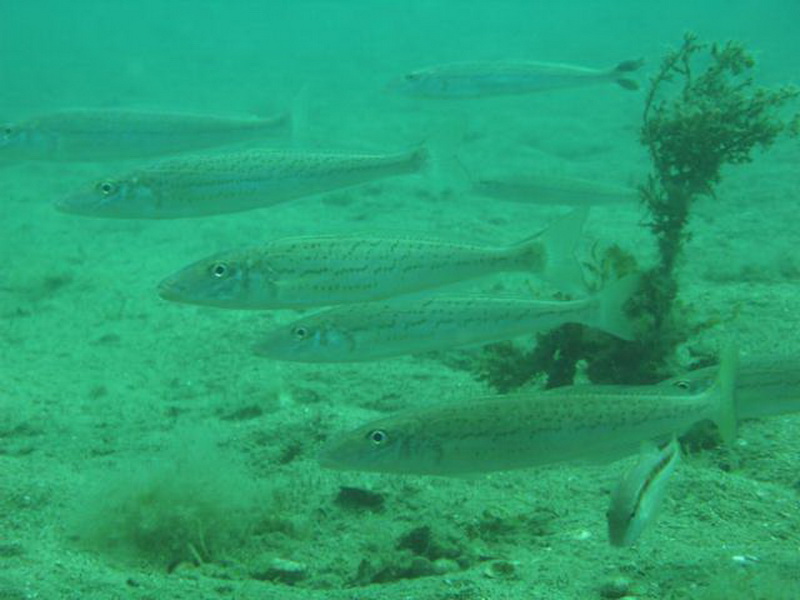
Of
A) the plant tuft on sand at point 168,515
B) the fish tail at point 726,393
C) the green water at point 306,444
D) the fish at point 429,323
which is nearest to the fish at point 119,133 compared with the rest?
the green water at point 306,444

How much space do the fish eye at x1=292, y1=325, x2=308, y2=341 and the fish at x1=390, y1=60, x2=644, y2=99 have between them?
551 centimetres

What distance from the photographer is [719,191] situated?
13.7m

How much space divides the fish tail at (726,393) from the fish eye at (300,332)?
2492 mm

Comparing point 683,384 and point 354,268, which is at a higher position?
point 354,268

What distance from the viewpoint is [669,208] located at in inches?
247

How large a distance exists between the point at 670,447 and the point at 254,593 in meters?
2.20

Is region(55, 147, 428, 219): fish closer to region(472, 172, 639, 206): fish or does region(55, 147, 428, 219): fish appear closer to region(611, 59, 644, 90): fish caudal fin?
region(472, 172, 639, 206): fish

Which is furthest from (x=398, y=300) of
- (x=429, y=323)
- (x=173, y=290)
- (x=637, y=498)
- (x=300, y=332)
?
(x=637, y=498)

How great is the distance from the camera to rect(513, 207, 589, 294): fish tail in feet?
14.2

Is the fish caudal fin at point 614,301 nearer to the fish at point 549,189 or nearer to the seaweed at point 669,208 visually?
the seaweed at point 669,208

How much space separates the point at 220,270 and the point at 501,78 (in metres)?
5.62

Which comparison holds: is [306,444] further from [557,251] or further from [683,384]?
[683,384]

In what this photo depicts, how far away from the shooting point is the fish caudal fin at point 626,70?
763 cm

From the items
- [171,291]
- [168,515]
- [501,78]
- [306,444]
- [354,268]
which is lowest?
[306,444]
